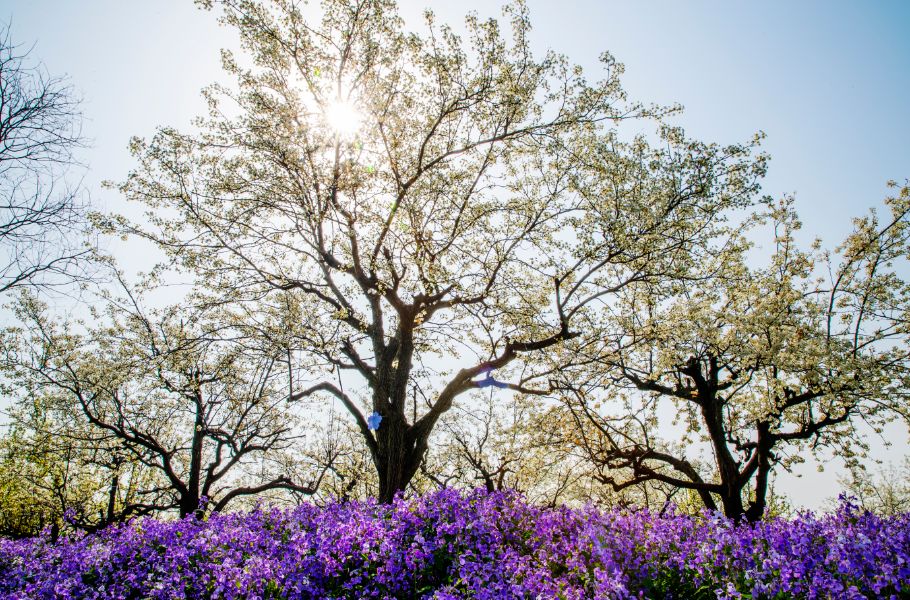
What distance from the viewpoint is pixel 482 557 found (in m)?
5.19

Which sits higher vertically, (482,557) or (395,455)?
(395,455)

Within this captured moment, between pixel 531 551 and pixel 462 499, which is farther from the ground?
pixel 462 499

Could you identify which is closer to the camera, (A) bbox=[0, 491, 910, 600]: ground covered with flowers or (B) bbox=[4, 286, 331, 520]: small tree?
(A) bbox=[0, 491, 910, 600]: ground covered with flowers

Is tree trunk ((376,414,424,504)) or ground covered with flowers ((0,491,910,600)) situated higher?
tree trunk ((376,414,424,504))

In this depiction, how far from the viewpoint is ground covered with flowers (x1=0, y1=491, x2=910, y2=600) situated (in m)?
3.95

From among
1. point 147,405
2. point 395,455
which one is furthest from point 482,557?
point 147,405

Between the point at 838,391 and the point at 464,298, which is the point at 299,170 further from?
the point at 838,391

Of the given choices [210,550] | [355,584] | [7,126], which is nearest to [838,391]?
[355,584]

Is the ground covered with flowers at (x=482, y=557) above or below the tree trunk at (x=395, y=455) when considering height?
below

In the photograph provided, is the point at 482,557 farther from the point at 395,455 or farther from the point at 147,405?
the point at 147,405

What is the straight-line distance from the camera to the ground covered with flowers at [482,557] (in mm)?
3949

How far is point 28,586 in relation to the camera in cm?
597

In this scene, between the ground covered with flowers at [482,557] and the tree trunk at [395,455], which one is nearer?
the ground covered with flowers at [482,557]

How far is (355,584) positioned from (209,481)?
1556 cm
